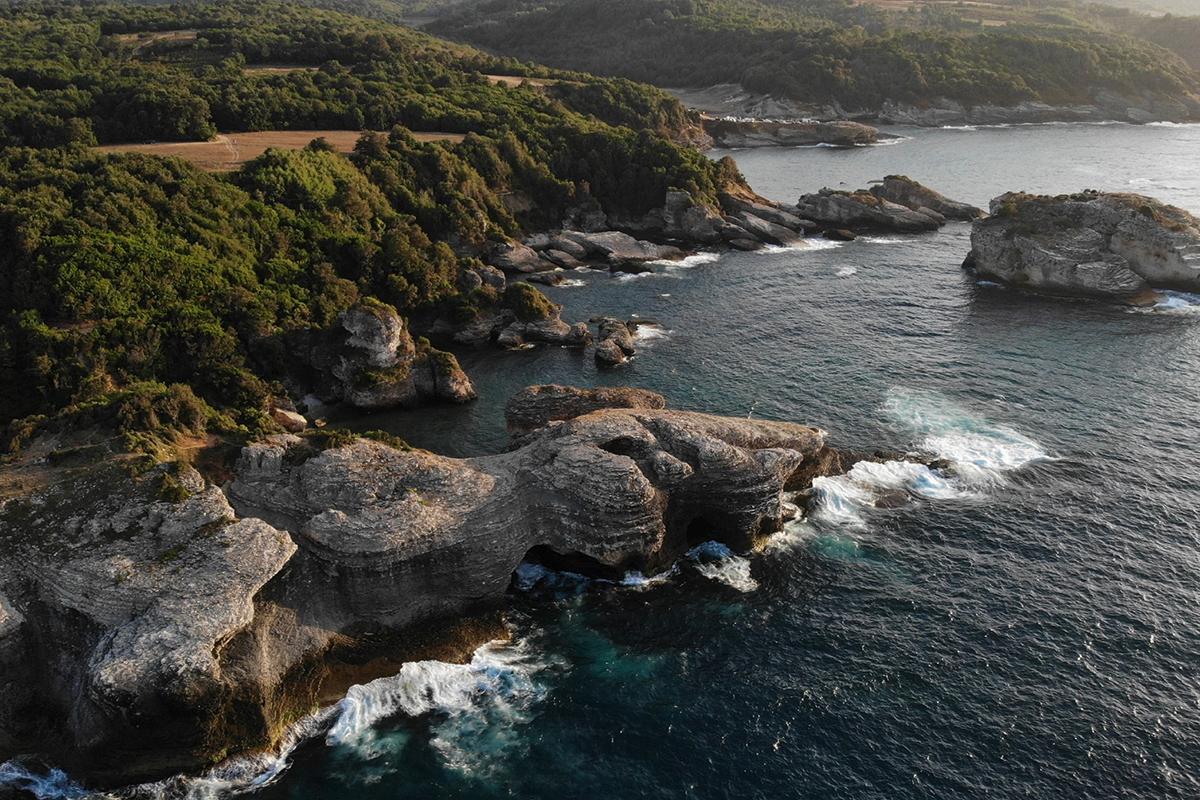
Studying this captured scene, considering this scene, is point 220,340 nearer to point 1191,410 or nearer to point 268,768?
point 268,768

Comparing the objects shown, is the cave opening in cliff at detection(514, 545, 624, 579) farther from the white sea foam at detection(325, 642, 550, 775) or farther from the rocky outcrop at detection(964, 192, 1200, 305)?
the rocky outcrop at detection(964, 192, 1200, 305)

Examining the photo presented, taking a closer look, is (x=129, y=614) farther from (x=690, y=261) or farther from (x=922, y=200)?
(x=922, y=200)

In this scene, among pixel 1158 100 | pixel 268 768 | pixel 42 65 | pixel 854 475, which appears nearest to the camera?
pixel 268 768

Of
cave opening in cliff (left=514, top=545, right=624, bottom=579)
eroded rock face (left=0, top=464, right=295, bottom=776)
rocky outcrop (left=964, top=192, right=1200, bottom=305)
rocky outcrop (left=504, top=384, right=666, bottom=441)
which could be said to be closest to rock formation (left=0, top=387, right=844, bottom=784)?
eroded rock face (left=0, top=464, right=295, bottom=776)

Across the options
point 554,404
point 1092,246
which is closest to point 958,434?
point 554,404

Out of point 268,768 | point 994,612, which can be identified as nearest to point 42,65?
point 268,768

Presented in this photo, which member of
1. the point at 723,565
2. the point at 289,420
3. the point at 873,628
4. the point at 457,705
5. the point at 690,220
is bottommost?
the point at 457,705
